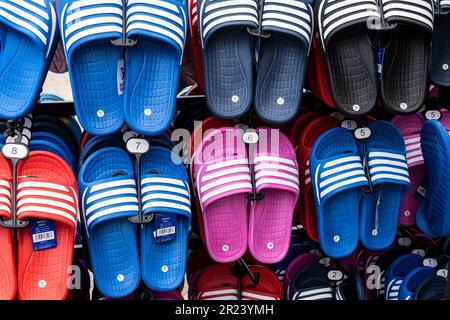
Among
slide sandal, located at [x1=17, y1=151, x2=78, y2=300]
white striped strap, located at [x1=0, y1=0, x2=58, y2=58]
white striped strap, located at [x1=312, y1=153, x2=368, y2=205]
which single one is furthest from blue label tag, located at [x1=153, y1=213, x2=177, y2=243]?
white striped strap, located at [x1=0, y1=0, x2=58, y2=58]

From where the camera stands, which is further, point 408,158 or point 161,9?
point 408,158

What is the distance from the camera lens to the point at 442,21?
7.66ft

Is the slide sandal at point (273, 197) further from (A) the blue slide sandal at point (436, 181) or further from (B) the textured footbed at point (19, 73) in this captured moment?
(B) the textured footbed at point (19, 73)

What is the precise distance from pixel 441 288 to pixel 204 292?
0.82 m

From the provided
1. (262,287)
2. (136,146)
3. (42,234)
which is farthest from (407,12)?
(42,234)

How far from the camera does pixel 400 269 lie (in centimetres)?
254

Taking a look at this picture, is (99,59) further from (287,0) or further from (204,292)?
(204,292)

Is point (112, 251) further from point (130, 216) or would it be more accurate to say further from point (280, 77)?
point (280, 77)

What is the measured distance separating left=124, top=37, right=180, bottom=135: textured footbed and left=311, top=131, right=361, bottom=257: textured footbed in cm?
54

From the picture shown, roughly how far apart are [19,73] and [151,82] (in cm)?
39

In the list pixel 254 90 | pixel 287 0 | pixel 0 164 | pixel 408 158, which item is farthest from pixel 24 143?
pixel 408 158

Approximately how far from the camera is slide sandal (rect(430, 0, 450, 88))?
229 centimetres

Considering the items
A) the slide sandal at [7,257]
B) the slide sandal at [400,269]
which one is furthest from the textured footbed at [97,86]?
the slide sandal at [400,269]

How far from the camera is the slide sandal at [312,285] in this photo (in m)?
2.40
